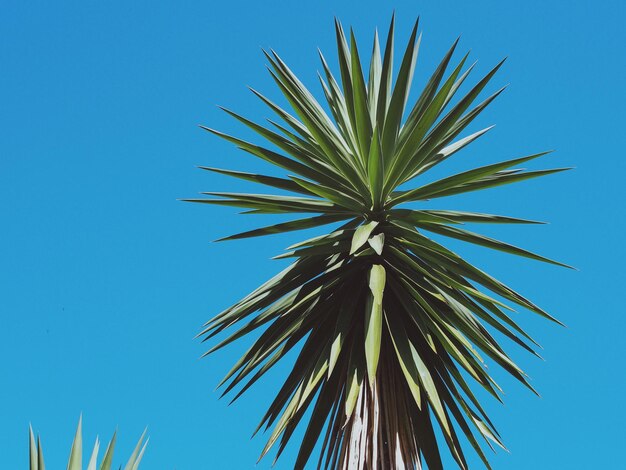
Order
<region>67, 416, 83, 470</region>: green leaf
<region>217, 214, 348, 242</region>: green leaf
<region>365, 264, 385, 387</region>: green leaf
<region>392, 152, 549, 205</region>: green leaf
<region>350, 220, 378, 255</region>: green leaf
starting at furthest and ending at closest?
Answer: <region>67, 416, 83, 470</region>: green leaf → <region>217, 214, 348, 242</region>: green leaf → <region>392, 152, 549, 205</region>: green leaf → <region>350, 220, 378, 255</region>: green leaf → <region>365, 264, 385, 387</region>: green leaf

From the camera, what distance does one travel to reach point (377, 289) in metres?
5.23

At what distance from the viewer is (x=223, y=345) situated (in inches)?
230

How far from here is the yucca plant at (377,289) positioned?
5.27 metres

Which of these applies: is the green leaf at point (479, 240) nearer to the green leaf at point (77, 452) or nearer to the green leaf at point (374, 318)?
the green leaf at point (374, 318)

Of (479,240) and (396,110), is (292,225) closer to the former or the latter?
(396,110)

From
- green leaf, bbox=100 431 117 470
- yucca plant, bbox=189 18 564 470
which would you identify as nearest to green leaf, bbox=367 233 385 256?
yucca plant, bbox=189 18 564 470

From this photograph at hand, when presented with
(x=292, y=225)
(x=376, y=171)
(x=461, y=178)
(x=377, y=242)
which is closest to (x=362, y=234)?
(x=377, y=242)

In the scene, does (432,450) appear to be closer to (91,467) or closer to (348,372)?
(348,372)

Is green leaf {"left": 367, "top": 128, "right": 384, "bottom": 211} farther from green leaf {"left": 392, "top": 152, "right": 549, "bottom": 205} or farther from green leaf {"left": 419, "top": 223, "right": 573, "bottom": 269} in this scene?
green leaf {"left": 419, "top": 223, "right": 573, "bottom": 269}

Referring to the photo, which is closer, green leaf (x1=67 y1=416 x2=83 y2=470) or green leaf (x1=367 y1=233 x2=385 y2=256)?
green leaf (x1=367 y1=233 x2=385 y2=256)

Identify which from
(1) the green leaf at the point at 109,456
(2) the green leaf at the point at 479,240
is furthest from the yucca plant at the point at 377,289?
(1) the green leaf at the point at 109,456

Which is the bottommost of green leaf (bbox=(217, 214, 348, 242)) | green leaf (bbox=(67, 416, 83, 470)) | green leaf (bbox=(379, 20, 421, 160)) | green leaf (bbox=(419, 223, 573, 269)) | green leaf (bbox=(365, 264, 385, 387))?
green leaf (bbox=(67, 416, 83, 470))

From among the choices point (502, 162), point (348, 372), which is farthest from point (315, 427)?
point (502, 162)

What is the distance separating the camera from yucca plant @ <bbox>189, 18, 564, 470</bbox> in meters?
5.27
